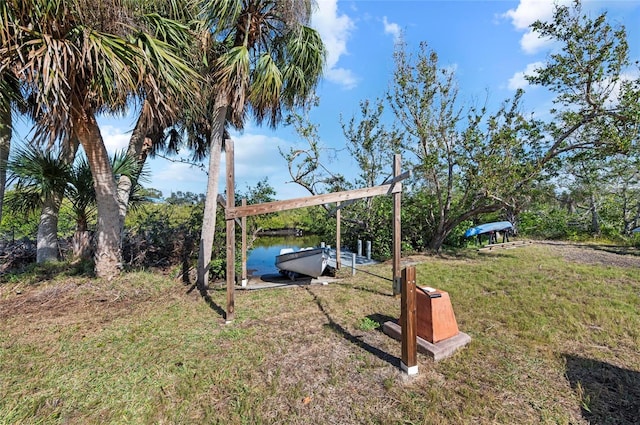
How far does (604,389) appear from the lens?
6.82 feet

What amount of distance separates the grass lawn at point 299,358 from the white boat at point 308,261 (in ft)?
4.16

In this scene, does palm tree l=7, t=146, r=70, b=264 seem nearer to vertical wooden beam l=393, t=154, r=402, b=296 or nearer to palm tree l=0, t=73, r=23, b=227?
palm tree l=0, t=73, r=23, b=227

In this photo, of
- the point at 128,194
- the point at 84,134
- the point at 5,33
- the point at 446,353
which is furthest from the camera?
the point at 128,194

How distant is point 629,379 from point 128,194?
23.2 feet

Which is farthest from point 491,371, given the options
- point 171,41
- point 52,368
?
point 171,41

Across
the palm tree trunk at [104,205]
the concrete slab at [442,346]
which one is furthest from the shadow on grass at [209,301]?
the concrete slab at [442,346]

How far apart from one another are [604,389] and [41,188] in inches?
292

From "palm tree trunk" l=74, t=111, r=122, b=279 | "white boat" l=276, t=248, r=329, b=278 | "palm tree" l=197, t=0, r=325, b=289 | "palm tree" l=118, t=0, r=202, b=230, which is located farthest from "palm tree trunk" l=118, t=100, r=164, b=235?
"white boat" l=276, t=248, r=329, b=278

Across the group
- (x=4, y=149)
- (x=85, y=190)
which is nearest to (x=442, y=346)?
(x=85, y=190)

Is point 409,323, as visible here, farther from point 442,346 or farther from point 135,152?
point 135,152

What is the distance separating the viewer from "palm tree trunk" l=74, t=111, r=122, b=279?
3871 mm

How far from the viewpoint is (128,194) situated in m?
5.00

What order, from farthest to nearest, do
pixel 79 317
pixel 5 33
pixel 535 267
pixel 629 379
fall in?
pixel 535 267 < pixel 79 317 < pixel 5 33 < pixel 629 379

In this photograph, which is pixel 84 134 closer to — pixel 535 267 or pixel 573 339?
pixel 573 339
